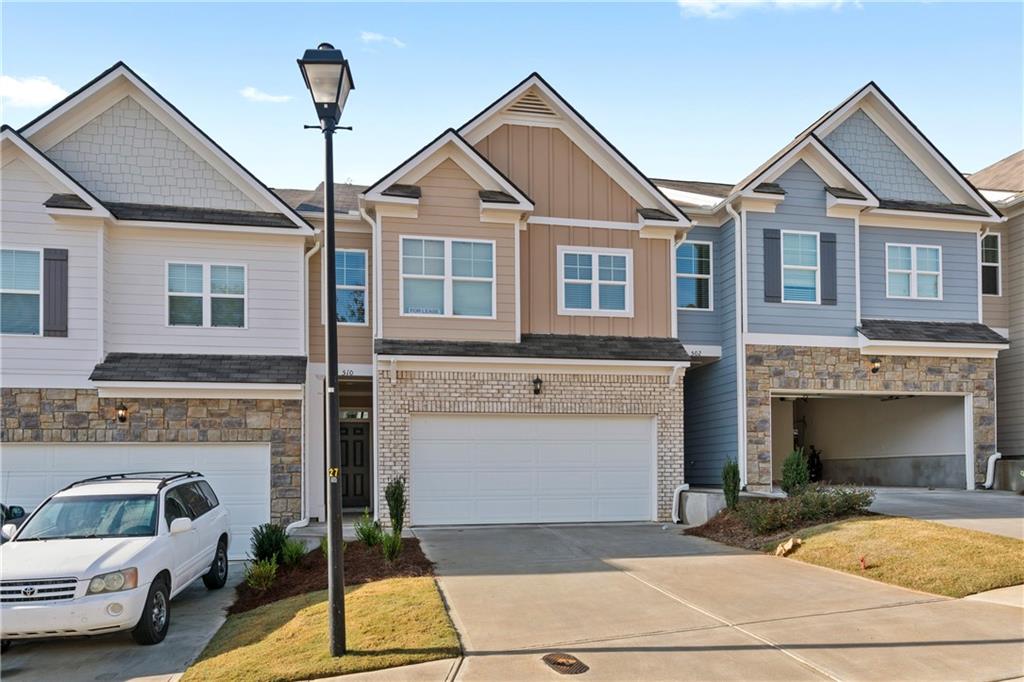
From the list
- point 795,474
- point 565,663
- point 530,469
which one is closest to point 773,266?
point 795,474

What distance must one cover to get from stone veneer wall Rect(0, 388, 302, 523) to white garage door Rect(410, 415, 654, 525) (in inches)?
92.5

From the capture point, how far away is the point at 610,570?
1188cm

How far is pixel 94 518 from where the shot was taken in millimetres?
10445

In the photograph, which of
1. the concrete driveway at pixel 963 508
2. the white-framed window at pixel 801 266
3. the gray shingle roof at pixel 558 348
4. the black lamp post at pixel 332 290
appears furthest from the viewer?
the white-framed window at pixel 801 266

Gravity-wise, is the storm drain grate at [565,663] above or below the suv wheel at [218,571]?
above

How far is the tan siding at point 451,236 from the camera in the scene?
17.0 m

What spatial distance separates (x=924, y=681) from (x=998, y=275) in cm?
1758

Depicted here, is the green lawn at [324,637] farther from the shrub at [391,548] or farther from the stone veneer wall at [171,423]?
the stone veneer wall at [171,423]

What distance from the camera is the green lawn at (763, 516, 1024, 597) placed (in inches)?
396

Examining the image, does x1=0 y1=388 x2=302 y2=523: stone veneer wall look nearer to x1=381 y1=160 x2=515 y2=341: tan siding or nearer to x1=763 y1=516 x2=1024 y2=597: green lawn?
x1=381 y1=160 x2=515 y2=341: tan siding

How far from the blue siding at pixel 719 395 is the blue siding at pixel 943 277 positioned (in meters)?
3.10

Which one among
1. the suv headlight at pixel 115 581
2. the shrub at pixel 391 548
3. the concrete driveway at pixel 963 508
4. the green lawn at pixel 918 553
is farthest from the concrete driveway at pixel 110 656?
the concrete driveway at pixel 963 508

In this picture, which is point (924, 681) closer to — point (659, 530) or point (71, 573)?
point (71, 573)

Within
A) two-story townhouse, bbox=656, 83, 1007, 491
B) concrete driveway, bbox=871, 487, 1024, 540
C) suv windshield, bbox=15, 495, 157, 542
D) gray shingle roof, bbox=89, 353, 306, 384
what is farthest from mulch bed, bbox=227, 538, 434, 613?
two-story townhouse, bbox=656, 83, 1007, 491
